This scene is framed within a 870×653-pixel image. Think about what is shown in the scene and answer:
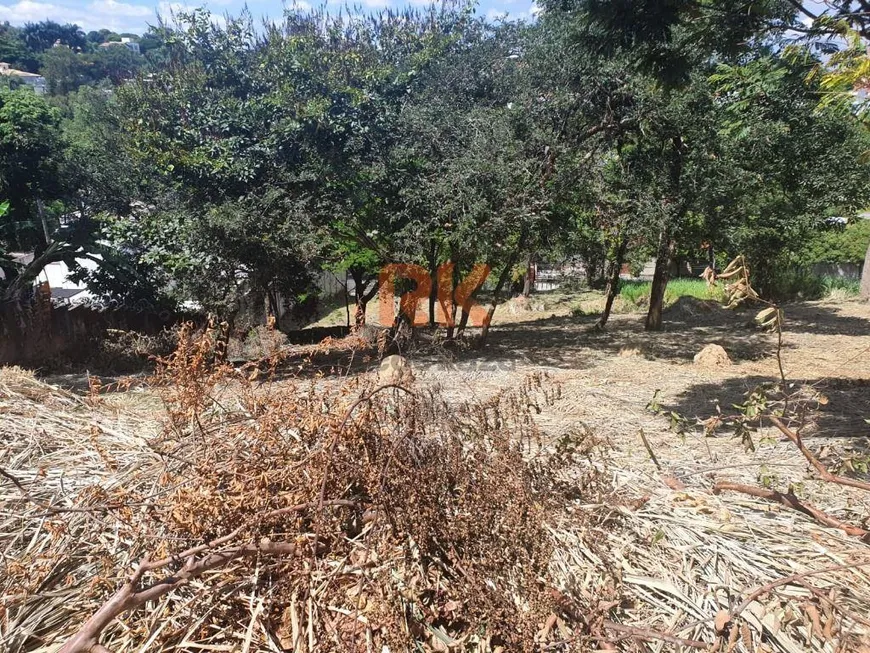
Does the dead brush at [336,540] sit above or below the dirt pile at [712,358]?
above

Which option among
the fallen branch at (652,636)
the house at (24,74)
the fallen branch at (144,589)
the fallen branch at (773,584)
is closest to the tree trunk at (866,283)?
the fallen branch at (773,584)

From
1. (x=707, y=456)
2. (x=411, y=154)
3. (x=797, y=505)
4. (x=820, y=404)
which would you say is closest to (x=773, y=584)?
(x=797, y=505)

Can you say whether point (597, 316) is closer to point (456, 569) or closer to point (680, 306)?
point (680, 306)

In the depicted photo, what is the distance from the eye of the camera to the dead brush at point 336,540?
1.95 meters

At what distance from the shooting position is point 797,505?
2580 millimetres

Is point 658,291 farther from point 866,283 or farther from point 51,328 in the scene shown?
point 51,328

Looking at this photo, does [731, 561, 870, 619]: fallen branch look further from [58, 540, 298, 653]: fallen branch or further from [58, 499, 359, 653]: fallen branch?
[58, 540, 298, 653]: fallen branch

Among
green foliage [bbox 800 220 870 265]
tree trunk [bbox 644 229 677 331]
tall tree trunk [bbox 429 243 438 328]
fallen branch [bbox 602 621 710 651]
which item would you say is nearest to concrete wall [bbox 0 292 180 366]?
tall tree trunk [bbox 429 243 438 328]

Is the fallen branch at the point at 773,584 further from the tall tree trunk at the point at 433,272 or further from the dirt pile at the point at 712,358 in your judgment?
the tall tree trunk at the point at 433,272

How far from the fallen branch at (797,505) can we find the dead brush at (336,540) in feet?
2.14

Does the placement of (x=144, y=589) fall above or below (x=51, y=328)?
above

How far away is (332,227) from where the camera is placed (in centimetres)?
964

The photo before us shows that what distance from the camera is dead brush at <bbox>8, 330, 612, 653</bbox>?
1946mm

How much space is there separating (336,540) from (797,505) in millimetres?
1990
